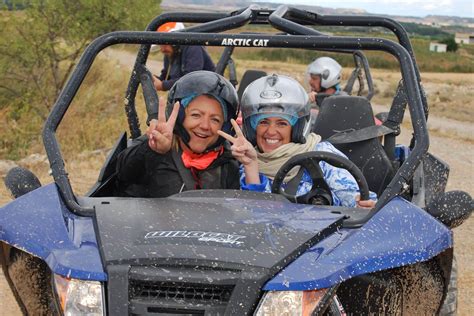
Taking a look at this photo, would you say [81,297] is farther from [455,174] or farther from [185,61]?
[455,174]

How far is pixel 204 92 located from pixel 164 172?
42 cm

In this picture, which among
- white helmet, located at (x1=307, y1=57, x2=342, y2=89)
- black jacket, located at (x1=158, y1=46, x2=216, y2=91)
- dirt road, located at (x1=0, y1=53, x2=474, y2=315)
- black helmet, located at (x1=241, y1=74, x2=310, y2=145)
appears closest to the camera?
black helmet, located at (x1=241, y1=74, x2=310, y2=145)

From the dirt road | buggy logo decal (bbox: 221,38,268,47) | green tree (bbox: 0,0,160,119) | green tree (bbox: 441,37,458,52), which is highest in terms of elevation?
buggy logo decal (bbox: 221,38,268,47)

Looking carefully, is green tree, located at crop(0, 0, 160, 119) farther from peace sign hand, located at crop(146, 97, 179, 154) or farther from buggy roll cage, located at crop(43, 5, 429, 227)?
peace sign hand, located at crop(146, 97, 179, 154)

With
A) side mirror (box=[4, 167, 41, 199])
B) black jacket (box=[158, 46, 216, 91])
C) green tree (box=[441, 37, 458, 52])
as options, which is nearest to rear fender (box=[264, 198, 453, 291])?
side mirror (box=[4, 167, 41, 199])

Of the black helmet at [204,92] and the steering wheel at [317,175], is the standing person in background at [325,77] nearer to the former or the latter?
the black helmet at [204,92]

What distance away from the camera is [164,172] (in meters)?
4.32

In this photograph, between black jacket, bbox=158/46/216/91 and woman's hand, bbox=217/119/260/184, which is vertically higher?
woman's hand, bbox=217/119/260/184

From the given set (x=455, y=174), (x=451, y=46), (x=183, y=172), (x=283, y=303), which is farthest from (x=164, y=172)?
(x=451, y=46)

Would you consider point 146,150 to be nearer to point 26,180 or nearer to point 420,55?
point 26,180

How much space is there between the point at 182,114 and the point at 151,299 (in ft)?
4.99

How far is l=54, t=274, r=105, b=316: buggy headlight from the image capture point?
2.95 m

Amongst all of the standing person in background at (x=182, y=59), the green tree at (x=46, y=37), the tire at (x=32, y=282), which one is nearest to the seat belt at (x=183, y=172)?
the tire at (x=32, y=282)

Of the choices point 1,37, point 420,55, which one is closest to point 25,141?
point 1,37
